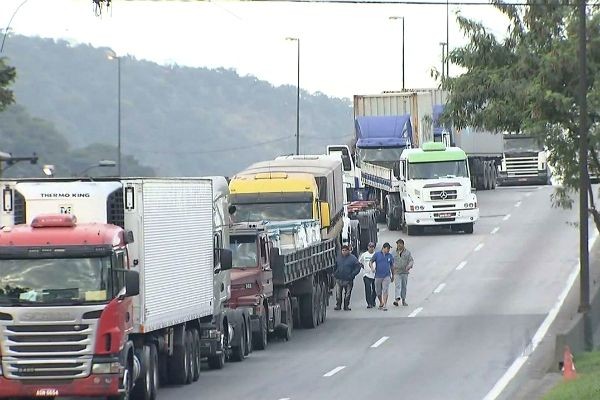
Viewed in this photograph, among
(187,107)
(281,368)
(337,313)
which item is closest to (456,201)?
(337,313)

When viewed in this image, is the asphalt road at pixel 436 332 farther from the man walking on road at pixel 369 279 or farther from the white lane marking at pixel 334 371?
the man walking on road at pixel 369 279

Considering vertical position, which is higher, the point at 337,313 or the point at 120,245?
the point at 120,245

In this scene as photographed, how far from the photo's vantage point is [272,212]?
1458 inches

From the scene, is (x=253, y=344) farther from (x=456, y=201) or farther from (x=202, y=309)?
(x=456, y=201)

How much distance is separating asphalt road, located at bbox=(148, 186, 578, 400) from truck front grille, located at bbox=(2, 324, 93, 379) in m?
3.48

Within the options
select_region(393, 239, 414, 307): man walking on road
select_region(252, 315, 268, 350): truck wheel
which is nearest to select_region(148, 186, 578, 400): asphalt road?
select_region(252, 315, 268, 350): truck wheel

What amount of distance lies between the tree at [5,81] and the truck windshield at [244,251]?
539 cm

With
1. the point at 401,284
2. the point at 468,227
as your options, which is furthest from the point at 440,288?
the point at 468,227

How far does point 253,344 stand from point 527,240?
69.8 feet

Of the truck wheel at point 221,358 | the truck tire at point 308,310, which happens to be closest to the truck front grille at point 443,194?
the truck tire at point 308,310

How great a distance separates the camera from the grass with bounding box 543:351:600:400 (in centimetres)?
1892

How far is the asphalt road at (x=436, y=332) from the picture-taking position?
24250 millimetres

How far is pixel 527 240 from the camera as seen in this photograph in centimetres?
5019

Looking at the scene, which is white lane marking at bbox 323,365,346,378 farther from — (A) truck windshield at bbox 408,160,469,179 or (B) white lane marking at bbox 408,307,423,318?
(A) truck windshield at bbox 408,160,469,179
